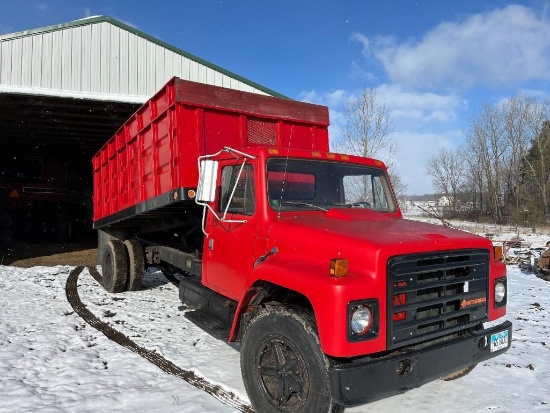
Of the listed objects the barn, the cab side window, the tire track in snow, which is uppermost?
the barn

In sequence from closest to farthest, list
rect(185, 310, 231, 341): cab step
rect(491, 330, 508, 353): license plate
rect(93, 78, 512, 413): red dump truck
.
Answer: rect(93, 78, 512, 413): red dump truck < rect(491, 330, 508, 353): license plate < rect(185, 310, 231, 341): cab step

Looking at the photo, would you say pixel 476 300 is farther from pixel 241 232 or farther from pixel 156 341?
pixel 156 341

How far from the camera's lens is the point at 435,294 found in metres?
2.95

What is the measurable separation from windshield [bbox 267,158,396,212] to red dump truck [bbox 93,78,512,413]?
0.04 feet

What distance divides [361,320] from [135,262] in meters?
5.63

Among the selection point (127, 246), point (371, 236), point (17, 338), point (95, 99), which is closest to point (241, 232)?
point (371, 236)

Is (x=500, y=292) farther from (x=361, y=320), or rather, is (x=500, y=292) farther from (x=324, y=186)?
(x=324, y=186)

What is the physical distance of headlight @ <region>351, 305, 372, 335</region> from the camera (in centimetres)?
255

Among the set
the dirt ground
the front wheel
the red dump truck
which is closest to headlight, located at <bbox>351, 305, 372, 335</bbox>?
the red dump truck

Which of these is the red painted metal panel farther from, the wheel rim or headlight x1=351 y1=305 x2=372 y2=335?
headlight x1=351 y1=305 x2=372 y2=335

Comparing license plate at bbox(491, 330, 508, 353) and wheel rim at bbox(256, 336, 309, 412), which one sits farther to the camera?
license plate at bbox(491, 330, 508, 353)

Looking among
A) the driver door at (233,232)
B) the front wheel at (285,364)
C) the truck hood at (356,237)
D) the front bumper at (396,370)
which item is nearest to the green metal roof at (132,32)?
the driver door at (233,232)

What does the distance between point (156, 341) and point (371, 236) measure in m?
3.26

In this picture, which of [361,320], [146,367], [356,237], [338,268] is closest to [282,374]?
[361,320]
